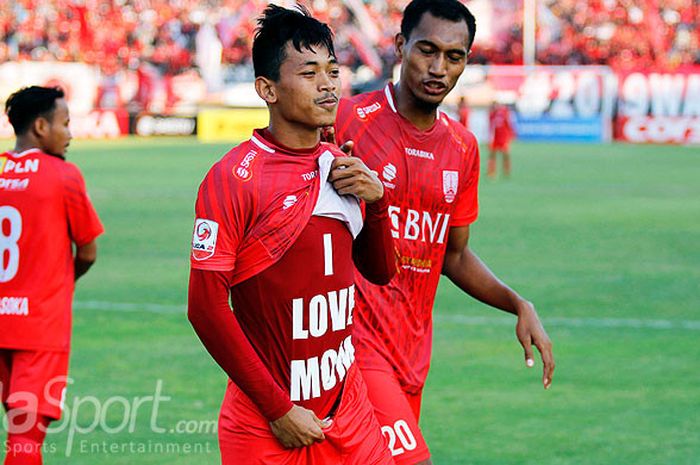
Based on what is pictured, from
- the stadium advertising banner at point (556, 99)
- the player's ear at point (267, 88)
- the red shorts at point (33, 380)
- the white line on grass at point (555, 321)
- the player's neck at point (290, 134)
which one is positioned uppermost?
the player's ear at point (267, 88)

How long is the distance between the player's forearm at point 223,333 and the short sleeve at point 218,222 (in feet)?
0.15

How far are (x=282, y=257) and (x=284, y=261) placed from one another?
0.02 m

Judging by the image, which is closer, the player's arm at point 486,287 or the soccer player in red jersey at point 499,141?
the player's arm at point 486,287

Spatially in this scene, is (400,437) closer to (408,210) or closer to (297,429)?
(408,210)

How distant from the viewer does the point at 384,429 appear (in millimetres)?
5191

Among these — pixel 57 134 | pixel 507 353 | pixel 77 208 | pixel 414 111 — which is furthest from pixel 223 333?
pixel 507 353

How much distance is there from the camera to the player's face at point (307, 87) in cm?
424

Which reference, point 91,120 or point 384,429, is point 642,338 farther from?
point 91,120

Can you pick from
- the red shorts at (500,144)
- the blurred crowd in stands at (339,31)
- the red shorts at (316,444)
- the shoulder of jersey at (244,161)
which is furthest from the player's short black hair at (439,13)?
the blurred crowd in stands at (339,31)

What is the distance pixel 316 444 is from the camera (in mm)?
4312

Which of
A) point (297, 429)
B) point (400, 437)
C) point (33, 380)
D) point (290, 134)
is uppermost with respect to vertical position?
point (290, 134)

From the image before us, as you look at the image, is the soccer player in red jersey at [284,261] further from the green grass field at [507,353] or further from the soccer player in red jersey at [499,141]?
the soccer player in red jersey at [499,141]

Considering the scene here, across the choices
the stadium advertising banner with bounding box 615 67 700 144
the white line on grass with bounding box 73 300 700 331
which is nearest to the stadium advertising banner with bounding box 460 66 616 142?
the stadium advertising banner with bounding box 615 67 700 144

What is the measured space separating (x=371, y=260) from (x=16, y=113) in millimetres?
2767
